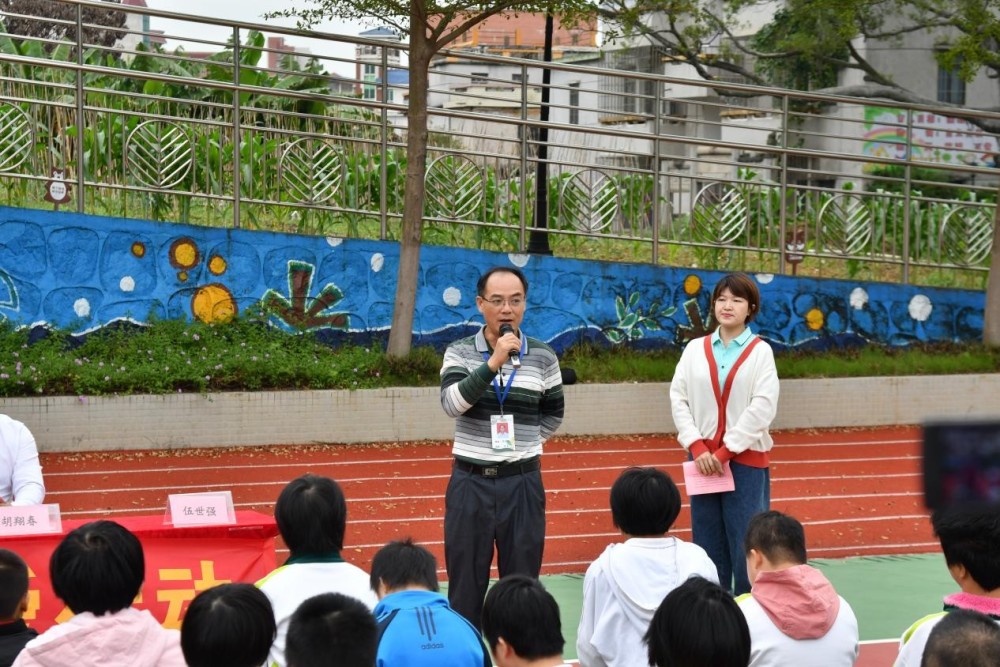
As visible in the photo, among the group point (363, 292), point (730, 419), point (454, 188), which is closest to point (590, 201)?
point (454, 188)

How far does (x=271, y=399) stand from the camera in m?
11.5

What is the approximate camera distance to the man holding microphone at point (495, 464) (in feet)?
17.0

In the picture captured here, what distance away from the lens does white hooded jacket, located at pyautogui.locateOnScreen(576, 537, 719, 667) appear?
4.27 m

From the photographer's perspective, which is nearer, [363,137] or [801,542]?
[801,542]

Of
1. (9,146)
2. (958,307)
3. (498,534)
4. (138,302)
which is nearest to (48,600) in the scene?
(498,534)

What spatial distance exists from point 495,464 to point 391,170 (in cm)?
967

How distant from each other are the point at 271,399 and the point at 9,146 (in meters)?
3.96

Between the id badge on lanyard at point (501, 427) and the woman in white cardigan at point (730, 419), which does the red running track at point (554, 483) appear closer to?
the woman in white cardigan at point (730, 419)

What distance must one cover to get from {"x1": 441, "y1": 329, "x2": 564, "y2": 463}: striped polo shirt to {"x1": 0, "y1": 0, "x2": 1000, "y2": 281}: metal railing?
717 cm

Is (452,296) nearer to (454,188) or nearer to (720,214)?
(454,188)

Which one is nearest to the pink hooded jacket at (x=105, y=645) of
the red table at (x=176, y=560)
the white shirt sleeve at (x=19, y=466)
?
the red table at (x=176, y=560)

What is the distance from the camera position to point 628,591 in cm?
429

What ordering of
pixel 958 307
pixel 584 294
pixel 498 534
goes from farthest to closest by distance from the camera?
pixel 958 307 < pixel 584 294 < pixel 498 534

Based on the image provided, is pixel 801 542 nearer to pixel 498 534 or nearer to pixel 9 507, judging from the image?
pixel 498 534
